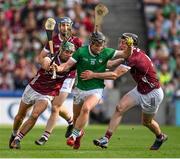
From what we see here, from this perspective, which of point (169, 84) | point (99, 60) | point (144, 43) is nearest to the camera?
point (99, 60)

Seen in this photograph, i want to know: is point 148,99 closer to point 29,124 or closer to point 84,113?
point 84,113

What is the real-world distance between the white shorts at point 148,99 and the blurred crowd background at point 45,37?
42.2 feet

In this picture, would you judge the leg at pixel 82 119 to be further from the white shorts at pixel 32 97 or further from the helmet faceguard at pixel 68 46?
the helmet faceguard at pixel 68 46

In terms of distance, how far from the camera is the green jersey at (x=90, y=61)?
16.6 m

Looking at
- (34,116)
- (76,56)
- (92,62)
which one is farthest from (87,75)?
(34,116)

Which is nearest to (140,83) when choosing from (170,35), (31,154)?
(31,154)

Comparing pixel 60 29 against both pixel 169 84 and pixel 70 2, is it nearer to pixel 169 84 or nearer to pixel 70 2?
pixel 169 84

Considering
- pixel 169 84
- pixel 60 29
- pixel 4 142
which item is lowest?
pixel 169 84

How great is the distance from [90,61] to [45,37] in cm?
1533

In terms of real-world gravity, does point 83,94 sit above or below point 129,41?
below

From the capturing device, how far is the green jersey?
16.6m

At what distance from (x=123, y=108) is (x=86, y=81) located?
929mm

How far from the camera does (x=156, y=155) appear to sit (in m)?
15.6

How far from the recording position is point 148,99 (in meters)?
17.2
